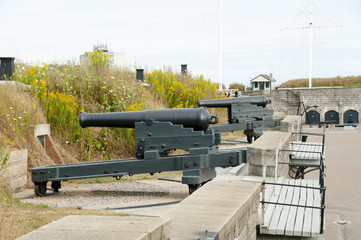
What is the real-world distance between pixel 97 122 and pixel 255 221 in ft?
10.9

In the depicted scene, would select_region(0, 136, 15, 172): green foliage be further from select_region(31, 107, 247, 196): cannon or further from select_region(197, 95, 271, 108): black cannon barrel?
select_region(197, 95, 271, 108): black cannon barrel

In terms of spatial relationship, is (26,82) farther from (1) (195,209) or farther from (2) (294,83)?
(2) (294,83)

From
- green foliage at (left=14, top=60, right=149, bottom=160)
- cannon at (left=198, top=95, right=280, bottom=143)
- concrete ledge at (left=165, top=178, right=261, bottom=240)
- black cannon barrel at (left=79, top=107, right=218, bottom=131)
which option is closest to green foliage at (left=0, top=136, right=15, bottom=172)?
black cannon barrel at (left=79, top=107, right=218, bottom=131)

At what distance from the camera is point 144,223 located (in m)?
3.01

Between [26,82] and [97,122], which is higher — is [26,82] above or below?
above

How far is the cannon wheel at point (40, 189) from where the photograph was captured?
7828 millimetres

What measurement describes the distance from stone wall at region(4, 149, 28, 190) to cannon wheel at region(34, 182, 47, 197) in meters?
0.44

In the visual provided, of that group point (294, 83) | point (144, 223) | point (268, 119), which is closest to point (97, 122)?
point (144, 223)

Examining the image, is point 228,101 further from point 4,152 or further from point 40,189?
point 4,152

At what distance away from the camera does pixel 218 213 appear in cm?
394

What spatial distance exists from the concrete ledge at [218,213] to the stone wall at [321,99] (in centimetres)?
3354

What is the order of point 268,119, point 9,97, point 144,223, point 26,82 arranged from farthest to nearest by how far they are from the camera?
point 268,119 < point 26,82 < point 9,97 < point 144,223

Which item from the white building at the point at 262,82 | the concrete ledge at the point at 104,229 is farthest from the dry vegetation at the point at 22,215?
the white building at the point at 262,82

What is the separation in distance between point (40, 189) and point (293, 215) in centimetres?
384
